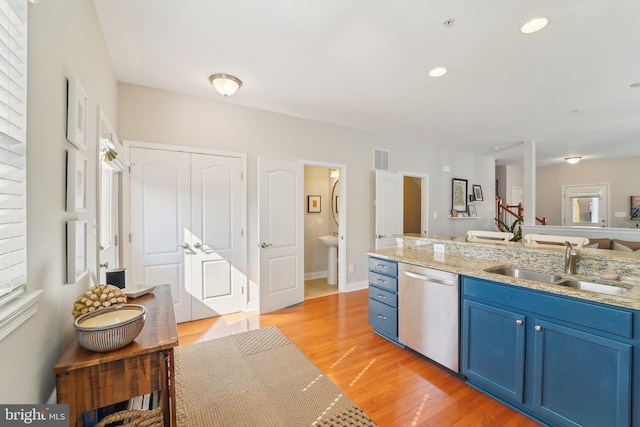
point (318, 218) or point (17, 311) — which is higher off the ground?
point (318, 218)

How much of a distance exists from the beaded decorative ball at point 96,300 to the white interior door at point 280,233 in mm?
2220

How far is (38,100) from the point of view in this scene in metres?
1.01

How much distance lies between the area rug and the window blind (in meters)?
1.48

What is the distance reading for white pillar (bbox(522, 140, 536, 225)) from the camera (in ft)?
16.9

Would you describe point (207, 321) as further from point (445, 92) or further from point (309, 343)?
point (445, 92)

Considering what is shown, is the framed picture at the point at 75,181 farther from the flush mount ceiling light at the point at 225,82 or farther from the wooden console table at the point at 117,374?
the flush mount ceiling light at the point at 225,82

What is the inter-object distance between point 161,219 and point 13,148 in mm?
2530

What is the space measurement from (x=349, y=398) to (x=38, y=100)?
2.37 metres

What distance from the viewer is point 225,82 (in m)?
2.80

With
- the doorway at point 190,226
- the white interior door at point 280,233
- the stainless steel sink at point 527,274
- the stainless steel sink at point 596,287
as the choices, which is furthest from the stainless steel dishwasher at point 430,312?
the doorway at point 190,226

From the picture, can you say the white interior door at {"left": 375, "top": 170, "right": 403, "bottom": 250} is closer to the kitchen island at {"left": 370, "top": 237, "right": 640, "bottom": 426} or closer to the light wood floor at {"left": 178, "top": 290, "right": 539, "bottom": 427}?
the light wood floor at {"left": 178, "top": 290, "right": 539, "bottom": 427}

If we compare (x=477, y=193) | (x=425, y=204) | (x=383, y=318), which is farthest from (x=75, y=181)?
(x=477, y=193)

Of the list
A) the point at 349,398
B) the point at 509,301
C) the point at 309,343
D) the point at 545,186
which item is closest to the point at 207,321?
the point at 309,343

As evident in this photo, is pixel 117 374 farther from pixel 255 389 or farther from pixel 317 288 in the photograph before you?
pixel 317 288
